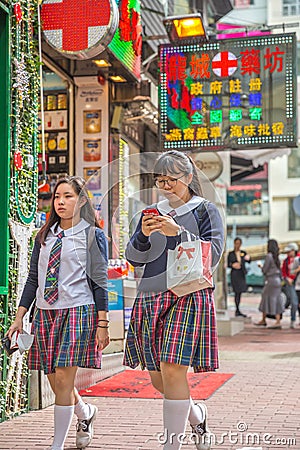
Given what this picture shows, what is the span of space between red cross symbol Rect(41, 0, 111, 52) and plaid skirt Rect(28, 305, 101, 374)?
133 inches

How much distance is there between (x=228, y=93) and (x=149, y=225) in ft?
19.9

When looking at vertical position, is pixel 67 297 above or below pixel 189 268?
below

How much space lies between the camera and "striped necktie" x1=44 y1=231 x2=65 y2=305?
4.59 m

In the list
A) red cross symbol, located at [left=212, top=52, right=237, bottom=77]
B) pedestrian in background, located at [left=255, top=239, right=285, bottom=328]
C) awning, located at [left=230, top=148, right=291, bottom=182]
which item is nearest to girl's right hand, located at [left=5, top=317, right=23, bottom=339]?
red cross symbol, located at [left=212, top=52, right=237, bottom=77]

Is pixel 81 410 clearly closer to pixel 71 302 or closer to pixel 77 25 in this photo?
pixel 71 302

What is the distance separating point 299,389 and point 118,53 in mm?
4076

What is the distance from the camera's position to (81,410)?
4.79 metres

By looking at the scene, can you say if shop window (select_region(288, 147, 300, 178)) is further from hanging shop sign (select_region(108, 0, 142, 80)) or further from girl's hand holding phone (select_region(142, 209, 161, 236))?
girl's hand holding phone (select_region(142, 209, 161, 236))

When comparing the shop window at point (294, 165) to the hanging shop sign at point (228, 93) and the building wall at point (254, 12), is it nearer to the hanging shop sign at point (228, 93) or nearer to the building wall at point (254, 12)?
the building wall at point (254, 12)

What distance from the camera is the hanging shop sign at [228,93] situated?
956 centimetres

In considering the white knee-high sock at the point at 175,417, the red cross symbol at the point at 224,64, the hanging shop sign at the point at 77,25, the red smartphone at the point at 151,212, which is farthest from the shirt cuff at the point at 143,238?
the red cross symbol at the point at 224,64

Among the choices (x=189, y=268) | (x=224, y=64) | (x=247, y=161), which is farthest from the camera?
(x=247, y=161)

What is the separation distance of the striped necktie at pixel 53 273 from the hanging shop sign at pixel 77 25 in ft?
9.90
